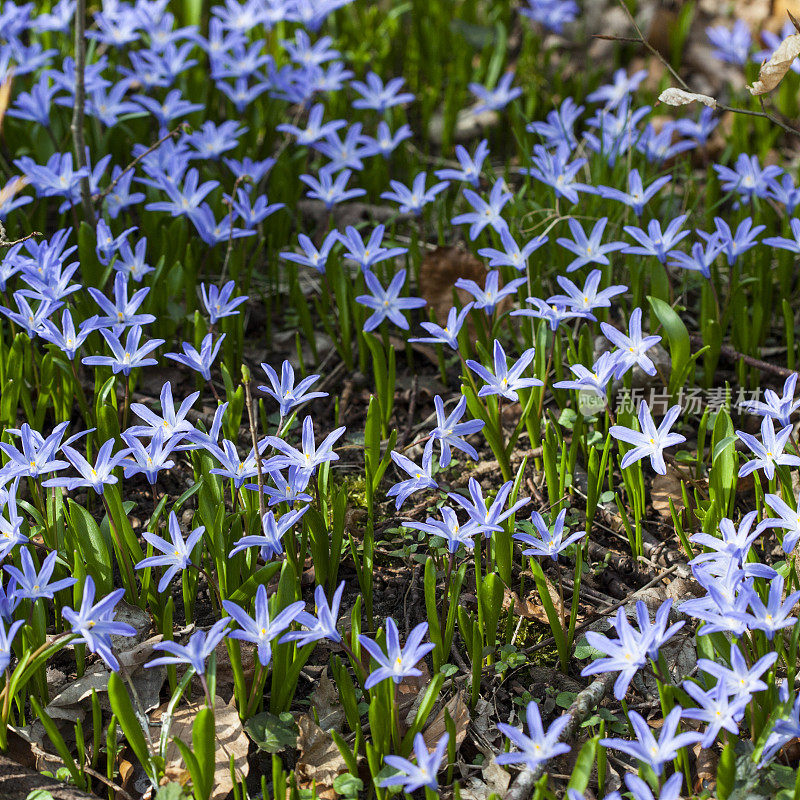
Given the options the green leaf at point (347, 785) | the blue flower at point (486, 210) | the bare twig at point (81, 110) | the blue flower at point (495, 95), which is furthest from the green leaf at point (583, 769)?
the blue flower at point (495, 95)

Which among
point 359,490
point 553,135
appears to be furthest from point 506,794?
point 553,135

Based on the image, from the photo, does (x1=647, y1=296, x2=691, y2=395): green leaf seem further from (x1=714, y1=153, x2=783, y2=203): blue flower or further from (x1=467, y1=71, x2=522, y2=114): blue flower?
(x1=467, y1=71, x2=522, y2=114): blue flower

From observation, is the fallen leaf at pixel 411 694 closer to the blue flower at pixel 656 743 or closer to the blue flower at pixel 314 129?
the blue flower at pixel 656 743

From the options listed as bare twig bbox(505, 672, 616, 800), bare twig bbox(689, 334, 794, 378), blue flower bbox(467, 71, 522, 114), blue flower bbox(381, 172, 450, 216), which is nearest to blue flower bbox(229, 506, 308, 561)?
bare twig bbox(505, 672, 616, 800)

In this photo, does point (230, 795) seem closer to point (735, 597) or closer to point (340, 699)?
point (340, 699)

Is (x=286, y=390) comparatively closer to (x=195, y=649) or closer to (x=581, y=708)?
(x=195, y=649)

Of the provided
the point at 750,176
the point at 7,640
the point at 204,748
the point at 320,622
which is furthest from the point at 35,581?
the point at 750,176
